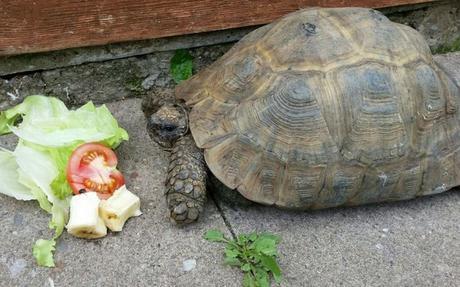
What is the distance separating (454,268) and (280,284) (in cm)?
78

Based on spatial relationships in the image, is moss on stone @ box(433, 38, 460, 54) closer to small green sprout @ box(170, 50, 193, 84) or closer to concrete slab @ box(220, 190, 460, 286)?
concrete slab @ box(220, 190, 460, 286)

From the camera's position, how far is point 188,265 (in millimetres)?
2580

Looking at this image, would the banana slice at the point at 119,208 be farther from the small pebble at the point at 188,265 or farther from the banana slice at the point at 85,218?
the small pebble at the point at 188,265

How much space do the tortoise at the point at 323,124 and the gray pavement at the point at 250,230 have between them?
119 millimetres

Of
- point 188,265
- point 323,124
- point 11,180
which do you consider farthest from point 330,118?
point 11,180

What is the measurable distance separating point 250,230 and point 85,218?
0.75m

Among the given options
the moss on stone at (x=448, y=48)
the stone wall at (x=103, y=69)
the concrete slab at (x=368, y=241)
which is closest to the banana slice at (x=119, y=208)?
the concrete slab at (x=368, y=241)

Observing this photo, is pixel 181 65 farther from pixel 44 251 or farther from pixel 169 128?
pixel 44 251

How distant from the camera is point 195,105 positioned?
2916mm

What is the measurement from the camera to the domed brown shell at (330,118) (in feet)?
8.70

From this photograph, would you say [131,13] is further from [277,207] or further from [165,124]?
[277,207]

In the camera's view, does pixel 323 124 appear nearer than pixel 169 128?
Yes

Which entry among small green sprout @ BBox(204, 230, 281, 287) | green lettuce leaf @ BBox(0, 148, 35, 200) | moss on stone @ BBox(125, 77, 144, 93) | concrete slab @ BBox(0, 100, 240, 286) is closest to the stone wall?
moss on stone @ BBox(125, 77, 144, 93)

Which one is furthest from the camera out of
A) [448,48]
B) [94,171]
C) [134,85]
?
[448,48]
